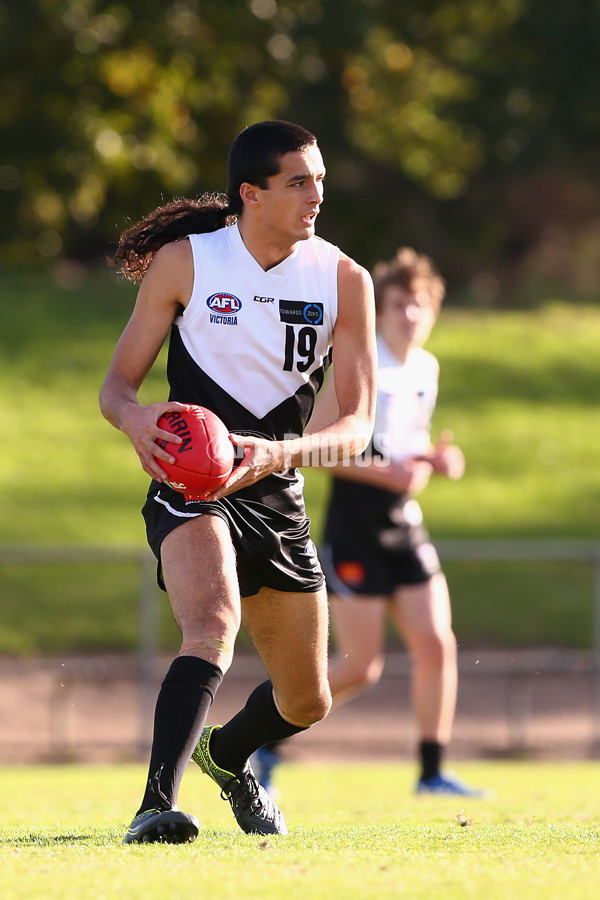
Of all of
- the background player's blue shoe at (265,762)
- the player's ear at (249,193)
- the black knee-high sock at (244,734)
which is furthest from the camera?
the background player's blue shoe at (265,762)

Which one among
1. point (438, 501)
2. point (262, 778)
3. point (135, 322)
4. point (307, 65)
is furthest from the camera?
point (307, 65)

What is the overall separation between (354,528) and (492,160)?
26014 millimetres

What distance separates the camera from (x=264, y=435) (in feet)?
15.3

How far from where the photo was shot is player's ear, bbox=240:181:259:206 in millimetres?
4699

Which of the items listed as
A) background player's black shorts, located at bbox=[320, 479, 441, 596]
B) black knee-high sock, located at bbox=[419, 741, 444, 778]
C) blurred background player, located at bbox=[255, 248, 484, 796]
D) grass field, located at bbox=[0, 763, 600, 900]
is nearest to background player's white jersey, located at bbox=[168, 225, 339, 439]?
grass field, located at bbox=[0, 763, 600, 900]

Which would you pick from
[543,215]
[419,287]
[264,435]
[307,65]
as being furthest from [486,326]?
[264,435]

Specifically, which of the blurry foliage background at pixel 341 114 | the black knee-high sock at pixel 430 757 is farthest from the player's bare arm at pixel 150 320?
the blurry foliage background at pixel 341 114

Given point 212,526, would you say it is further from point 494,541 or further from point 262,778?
point 494,541

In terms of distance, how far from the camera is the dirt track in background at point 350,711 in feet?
38.5

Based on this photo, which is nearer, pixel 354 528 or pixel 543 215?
pixel 354 528

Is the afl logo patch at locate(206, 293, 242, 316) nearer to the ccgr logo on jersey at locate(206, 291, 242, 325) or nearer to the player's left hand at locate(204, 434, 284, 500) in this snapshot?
the ccgr logo on jersey at locate(206, 291, 242, 325)

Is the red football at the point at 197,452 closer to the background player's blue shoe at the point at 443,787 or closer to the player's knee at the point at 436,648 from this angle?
the player's knee at the point at 436,648

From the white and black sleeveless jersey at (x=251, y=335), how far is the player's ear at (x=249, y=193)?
14 centimetres

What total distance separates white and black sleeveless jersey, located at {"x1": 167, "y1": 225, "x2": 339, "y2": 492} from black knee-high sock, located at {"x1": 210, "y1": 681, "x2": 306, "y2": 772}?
0.85m
